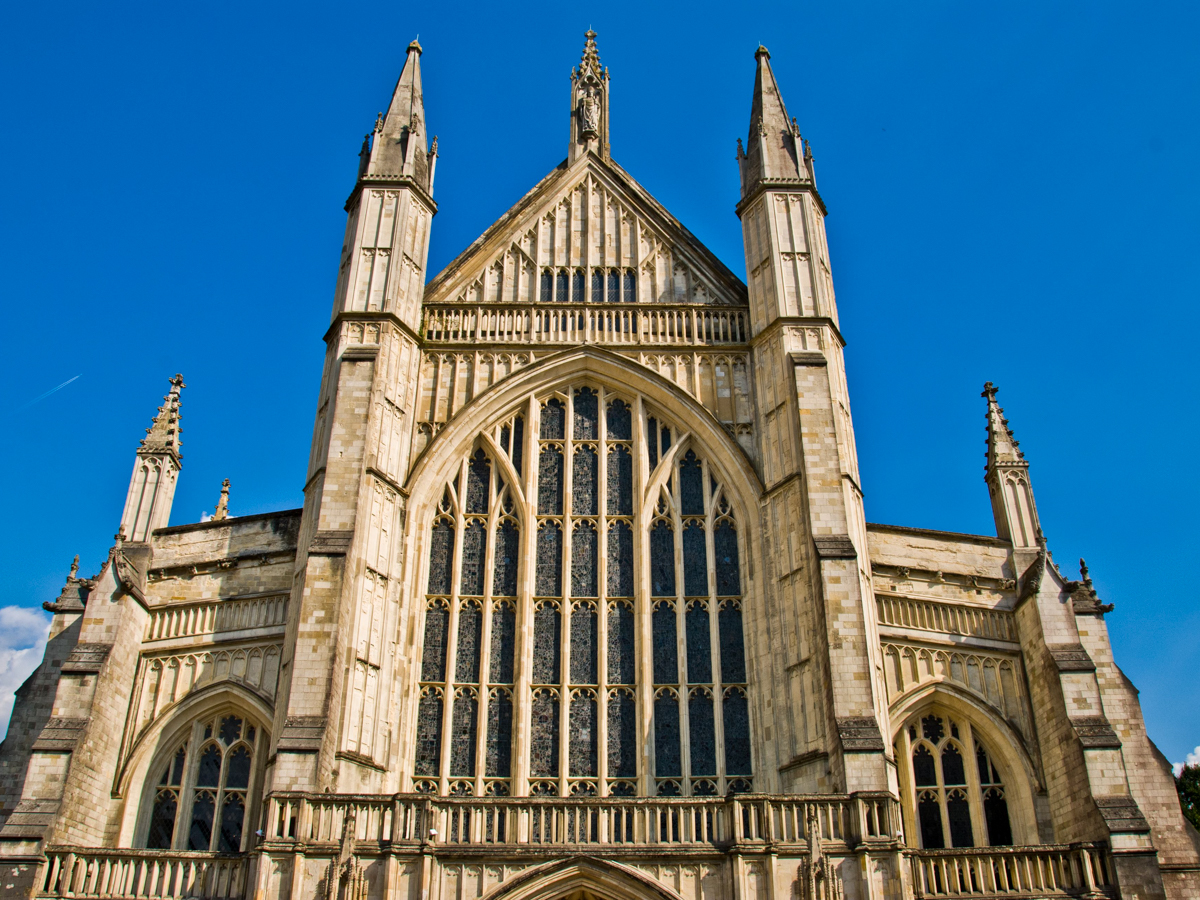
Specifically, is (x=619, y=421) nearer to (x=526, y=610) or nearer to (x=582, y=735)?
(x=526, y=610)

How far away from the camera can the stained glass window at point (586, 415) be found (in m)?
20.0

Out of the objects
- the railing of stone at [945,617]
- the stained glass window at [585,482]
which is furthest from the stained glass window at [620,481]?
the railing of stone at [945,617]

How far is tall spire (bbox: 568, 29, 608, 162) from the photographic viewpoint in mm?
23922

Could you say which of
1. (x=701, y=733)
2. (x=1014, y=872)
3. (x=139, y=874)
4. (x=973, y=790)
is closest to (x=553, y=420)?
(x=701, y=733)

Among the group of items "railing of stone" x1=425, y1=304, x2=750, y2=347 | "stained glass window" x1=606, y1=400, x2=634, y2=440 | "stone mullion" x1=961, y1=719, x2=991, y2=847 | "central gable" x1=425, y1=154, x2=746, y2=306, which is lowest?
"stone mullion" x1=961, y1=719, x2=991, y2=847

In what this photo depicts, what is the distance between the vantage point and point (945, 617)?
744 inches

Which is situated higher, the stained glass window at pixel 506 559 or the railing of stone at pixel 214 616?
the stained glass window at pixel 506 559

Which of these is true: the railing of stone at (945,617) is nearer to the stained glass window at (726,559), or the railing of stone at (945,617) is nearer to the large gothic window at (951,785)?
the large gothic window at (951,785)

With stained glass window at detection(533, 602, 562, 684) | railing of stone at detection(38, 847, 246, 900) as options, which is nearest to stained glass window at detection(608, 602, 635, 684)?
stained glass window at detection(533, 602, 562, 684)

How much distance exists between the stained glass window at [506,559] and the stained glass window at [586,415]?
86.1 inches

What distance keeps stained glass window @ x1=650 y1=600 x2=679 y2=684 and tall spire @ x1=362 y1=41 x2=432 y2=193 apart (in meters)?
9.66

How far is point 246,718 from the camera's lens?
1792 cm

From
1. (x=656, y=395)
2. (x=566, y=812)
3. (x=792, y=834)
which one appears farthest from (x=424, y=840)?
(x=656, y=395)

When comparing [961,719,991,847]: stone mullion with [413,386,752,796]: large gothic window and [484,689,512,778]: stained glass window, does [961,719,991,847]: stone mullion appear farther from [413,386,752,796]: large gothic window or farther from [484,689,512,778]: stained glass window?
[484,689,512,778]: stained glass window
